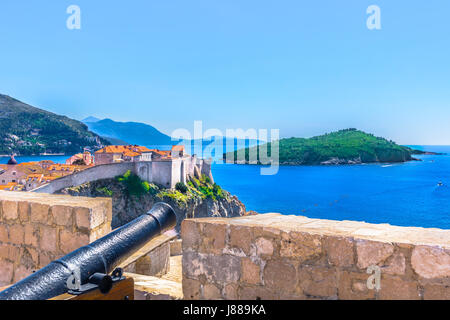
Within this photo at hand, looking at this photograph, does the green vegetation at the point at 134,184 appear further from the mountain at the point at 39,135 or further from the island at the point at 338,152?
the island at the point at 338,152

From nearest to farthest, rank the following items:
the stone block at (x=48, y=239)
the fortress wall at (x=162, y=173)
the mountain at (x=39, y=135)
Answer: the stone block at (x=48, y=239) < the fortress wall at (x=162, y=173) < the mountain at (x=39, y=135)

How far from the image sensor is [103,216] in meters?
3.09

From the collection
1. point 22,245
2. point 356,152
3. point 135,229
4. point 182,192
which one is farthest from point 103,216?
point 356,152

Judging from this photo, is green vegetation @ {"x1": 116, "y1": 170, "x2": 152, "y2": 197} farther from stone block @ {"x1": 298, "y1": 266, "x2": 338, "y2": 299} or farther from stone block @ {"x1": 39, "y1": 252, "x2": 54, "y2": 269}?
stone block @ {"x1": 298, "y1": 266, "x2": 338, "y2": 299}

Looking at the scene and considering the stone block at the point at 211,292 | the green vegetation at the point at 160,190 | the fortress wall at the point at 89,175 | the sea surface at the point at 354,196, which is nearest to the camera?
the stone block at the point at 211,292

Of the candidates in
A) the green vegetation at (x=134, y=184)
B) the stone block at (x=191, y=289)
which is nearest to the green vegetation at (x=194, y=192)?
the green vegetation at (x=134, y=184)

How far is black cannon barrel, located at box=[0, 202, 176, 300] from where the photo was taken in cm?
185

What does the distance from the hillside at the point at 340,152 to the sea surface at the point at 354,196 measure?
2276 centimetres

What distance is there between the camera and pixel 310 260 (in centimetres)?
194

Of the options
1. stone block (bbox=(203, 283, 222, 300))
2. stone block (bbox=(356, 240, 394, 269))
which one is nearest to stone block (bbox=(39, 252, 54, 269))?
stone block (bbox=(203, 283, 222, 300))

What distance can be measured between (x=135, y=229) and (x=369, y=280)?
170cm

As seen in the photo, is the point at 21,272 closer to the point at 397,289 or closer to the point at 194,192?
the point at 397,289

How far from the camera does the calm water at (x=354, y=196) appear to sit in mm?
46438
